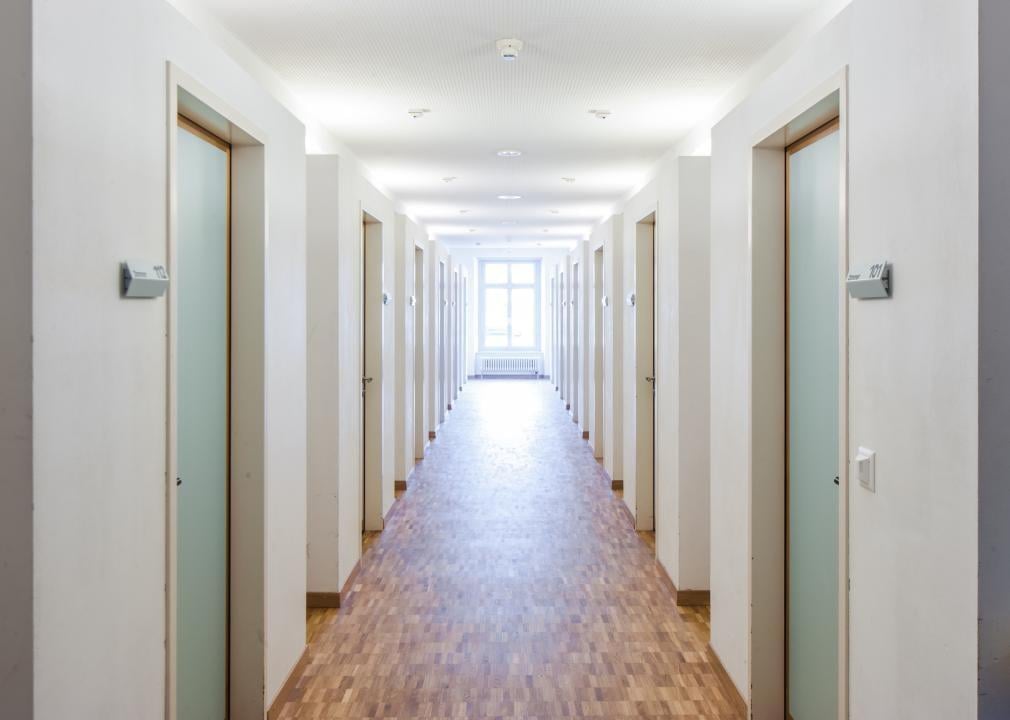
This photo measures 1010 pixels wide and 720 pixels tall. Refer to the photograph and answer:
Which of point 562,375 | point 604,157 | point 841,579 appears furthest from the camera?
point 562,375

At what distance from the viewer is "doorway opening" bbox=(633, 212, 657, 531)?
5.88m

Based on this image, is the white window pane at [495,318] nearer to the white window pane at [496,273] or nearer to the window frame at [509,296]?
the window frame at [509,296]

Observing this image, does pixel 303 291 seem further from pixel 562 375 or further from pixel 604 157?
pixel 562 375

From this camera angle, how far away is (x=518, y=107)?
5.08m

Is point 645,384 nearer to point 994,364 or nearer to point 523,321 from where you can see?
point 994,364

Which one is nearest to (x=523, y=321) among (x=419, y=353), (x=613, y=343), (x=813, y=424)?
(x=419, y=353)

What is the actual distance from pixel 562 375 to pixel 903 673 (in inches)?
507

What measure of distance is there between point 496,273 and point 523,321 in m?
1.35

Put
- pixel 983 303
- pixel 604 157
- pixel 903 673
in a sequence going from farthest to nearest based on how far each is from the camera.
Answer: pixel 604 157, pixel 903 673, pixel 983 303

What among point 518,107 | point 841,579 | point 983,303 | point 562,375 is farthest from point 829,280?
point 562,375

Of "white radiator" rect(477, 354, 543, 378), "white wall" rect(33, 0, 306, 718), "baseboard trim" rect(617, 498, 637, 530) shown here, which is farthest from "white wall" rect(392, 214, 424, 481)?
"white radiator" rect(477, 354, 543, 378)

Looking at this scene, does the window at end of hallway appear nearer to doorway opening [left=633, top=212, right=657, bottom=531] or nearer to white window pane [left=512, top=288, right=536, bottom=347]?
white window pane [left=512, top=288, right=536, bottom=347]

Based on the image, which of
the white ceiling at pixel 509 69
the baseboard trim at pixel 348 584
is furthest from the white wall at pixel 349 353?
the white ceiling at pixel 509 69

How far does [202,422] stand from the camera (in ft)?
9.45
